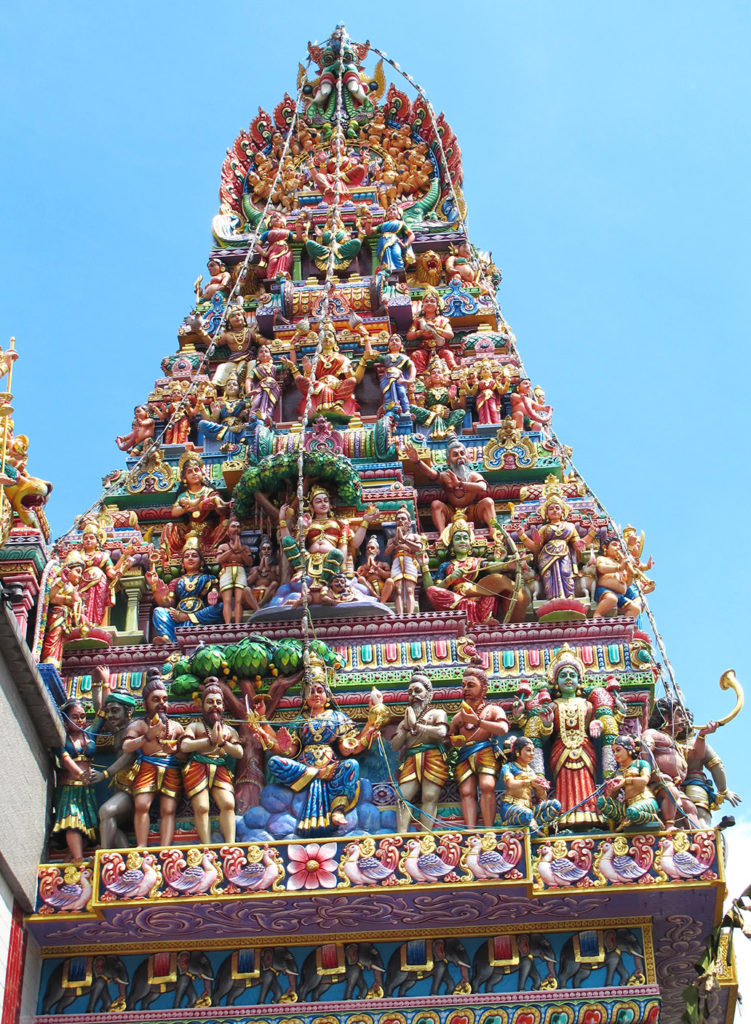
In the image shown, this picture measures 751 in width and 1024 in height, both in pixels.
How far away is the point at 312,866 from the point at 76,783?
10.0ft

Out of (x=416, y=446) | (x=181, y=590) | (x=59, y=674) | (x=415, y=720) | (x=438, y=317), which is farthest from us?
(x=438, y=317)

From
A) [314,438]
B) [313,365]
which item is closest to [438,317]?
[313,365]

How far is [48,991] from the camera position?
56.0 feet

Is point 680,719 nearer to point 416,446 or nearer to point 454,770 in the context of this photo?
point 454,770

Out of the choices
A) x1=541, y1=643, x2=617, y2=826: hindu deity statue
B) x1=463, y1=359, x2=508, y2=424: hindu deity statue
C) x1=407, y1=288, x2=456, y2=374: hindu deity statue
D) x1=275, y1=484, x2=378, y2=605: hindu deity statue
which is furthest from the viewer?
x1=407, y1=288, x2=456, y2=374: hindu deity statue

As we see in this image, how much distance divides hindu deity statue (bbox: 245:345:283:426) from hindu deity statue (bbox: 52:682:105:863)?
681cm

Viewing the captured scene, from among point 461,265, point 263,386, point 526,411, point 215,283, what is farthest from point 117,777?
point 461,265

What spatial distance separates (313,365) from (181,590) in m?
4.93

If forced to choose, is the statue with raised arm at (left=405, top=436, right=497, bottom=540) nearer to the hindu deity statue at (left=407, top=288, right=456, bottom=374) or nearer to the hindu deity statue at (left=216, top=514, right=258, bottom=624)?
the hindu deity statue at (left=216, top=514, right=258, bottom=624)

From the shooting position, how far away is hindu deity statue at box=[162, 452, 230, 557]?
22.9 m

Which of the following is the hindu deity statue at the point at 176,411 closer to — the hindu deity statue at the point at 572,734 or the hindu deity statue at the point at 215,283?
the hindu deity statue at the point at 215,283

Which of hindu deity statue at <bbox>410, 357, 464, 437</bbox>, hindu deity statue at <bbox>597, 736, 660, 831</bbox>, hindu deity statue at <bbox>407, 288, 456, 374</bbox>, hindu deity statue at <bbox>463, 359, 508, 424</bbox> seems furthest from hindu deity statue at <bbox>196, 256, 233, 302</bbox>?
hindu deity statue at <bbox>597, 736, 660, 831</bbox>

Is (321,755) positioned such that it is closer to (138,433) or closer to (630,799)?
(630,799)

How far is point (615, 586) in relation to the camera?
21281mm
